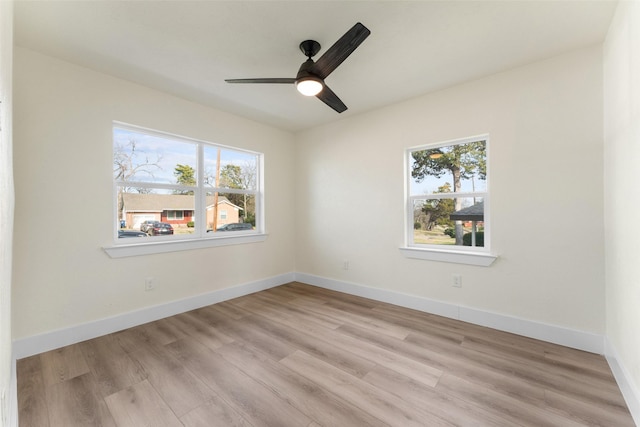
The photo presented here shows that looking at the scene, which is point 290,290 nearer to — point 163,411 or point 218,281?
point 218,281

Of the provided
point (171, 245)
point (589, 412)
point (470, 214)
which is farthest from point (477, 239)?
point (171, 245)

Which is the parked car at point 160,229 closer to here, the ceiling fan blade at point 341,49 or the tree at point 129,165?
the tree at point 129,165

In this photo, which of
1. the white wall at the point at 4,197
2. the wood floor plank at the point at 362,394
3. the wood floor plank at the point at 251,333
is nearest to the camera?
the white wall at the point at 4,197

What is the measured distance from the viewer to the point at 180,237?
3.22m

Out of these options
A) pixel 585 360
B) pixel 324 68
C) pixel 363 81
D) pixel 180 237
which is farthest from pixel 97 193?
pixel 585 360

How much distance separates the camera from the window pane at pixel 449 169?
2.82m

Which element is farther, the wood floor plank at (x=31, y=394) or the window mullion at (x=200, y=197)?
the window mullion at (x=200, y=197)

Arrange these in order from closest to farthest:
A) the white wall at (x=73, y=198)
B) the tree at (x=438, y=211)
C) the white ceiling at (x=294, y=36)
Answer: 1. the white ceiling at (x=294, y=36)
2. the white wall at (x=73, y=198)
3. the tree at (x=438, y=211)

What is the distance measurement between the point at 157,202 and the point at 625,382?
13.8 feet

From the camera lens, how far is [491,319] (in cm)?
264

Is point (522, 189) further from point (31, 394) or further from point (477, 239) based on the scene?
point (31, 394)

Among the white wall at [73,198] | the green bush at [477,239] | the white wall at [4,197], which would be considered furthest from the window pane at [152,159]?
the green bush at [477,239]

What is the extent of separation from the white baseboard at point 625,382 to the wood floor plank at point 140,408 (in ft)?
8.47

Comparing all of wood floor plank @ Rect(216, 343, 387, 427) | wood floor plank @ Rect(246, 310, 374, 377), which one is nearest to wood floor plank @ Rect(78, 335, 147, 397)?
wood floor plank @ Rect(216, 343, 387, 427)
